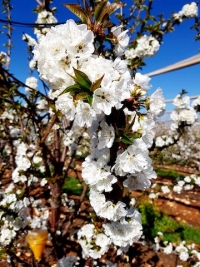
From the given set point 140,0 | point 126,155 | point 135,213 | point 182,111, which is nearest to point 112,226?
→ point 135,213

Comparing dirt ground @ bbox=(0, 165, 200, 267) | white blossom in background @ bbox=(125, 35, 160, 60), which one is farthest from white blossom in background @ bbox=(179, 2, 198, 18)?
dirt ground @ bbox=(0, 165, 200, 267)

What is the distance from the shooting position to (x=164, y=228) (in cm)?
467

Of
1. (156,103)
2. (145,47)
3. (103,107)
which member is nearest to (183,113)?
(145,47)

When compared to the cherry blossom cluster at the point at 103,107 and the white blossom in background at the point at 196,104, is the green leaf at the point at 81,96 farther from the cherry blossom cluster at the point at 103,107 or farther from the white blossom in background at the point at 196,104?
the white blossom in background at the point at 196,104

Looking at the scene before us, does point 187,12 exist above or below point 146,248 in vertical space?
above

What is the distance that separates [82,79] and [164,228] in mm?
4326

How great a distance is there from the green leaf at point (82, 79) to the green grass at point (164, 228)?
363 cm

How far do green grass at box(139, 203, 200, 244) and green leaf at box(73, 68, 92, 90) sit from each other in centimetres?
363

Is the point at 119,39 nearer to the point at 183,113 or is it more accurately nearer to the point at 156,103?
the point at 156,103

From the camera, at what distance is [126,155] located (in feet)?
3.70

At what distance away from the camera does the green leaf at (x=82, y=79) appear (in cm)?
95

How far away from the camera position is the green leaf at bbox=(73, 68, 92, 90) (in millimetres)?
950

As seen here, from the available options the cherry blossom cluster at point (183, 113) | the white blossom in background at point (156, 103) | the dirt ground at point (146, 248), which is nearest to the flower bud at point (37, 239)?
the dirt ground at point (146, 248)

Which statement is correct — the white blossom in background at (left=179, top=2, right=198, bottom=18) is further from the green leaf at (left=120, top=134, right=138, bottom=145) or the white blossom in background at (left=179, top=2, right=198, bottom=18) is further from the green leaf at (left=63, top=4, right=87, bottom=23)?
the green leaf at (left=120, top=134, right=138, bottom=145)
